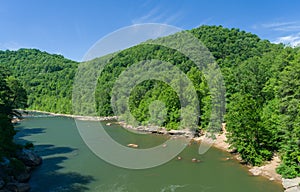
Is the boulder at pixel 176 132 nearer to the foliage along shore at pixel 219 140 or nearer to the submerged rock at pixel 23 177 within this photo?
the foliage along shore at pixel 219 140

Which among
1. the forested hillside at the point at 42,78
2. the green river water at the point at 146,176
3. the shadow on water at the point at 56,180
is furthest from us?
the forested hillside at the point at 42,78

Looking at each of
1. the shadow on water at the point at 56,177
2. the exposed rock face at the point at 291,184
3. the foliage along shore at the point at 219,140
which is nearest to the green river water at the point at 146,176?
the shadow on water at the point at 56,177

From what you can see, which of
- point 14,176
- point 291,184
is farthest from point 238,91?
point 14,176

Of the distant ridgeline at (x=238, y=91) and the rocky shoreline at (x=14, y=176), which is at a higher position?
the distant ridgeline at (x=238, y=91)

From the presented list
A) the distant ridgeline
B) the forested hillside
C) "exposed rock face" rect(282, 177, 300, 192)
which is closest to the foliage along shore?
the distant ridgeline

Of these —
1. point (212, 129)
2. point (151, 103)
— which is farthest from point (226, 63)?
point (212, 129)

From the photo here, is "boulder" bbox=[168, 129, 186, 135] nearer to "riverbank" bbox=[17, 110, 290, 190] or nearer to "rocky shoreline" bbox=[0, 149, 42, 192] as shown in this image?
"riverbank" bbox=[17, 110, 290, 190]
